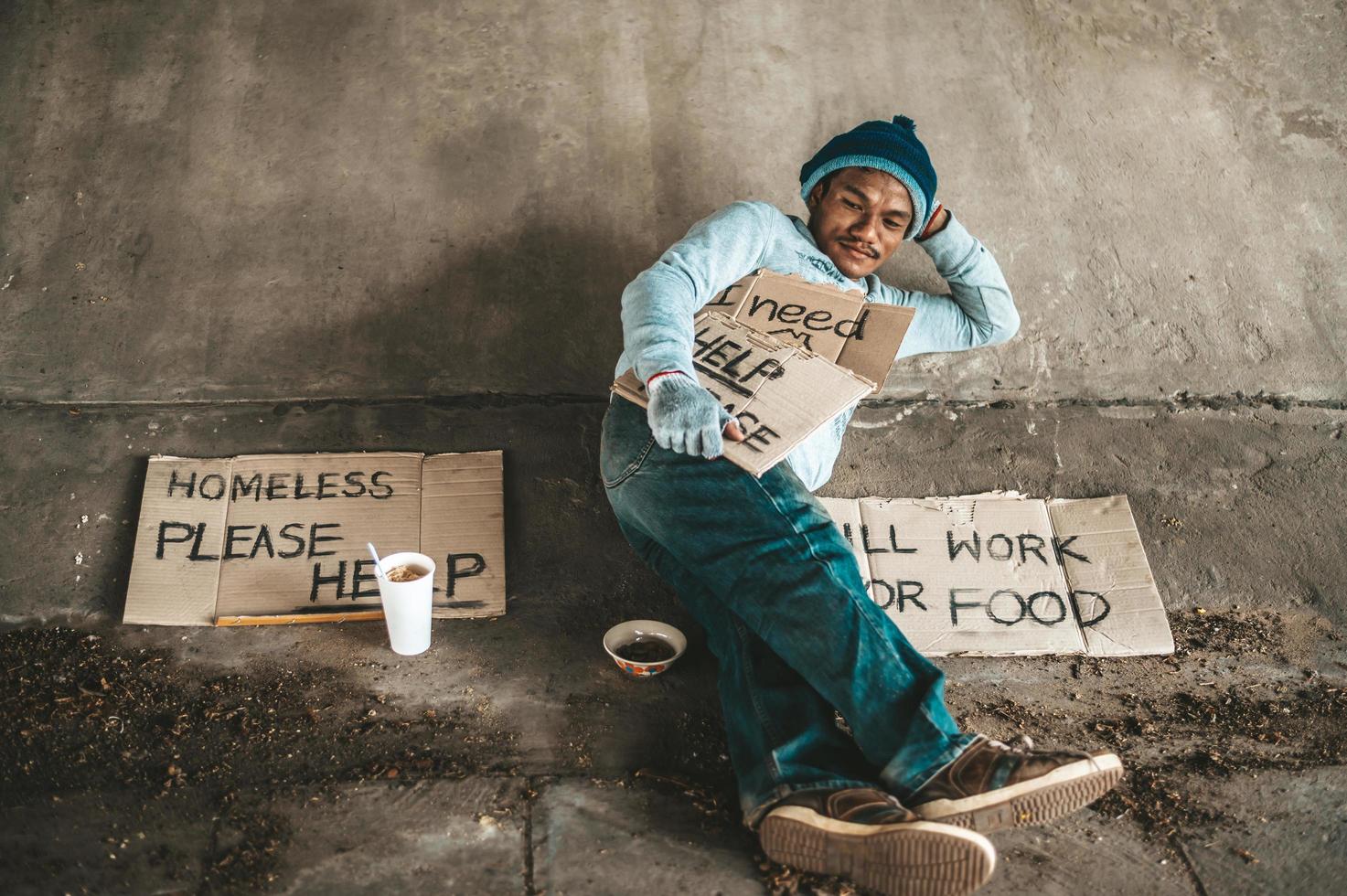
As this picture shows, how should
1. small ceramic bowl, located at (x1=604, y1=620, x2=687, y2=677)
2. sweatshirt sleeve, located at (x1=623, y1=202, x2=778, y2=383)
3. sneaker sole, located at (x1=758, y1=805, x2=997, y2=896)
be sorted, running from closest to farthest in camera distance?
sneaker sole, located at (x1=758, y1=805, x2=997, y2=896), sweatshirt sleeve, located at (x1=623, y1=202, x2=778, y2=383), small ceramic bowl, located at (x1=604, y1=620, x2=687, y2=677)

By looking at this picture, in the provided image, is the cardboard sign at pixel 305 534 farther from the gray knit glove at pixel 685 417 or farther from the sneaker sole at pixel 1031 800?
the sneaker sole at pixel 1031 800

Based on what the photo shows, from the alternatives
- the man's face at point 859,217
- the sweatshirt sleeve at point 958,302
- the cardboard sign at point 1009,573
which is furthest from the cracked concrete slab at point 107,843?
the sweatshirt sleeve at point 958,302

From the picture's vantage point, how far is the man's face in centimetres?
216

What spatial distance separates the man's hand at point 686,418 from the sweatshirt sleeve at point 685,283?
0.04 m

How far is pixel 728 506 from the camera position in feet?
5.72

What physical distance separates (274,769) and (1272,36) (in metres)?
3.30

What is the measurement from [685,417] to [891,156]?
864 mm

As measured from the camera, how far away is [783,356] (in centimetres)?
193

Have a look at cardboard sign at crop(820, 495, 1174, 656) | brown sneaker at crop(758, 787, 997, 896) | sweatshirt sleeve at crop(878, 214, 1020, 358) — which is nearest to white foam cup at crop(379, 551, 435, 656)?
brown sneaker at crop(758, 787, 997, 896)

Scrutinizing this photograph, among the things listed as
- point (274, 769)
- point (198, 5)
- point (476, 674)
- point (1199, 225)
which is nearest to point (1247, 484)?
point (1199, 225)

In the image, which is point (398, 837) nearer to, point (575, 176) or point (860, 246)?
point (860, 246)

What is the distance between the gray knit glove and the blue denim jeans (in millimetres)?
49

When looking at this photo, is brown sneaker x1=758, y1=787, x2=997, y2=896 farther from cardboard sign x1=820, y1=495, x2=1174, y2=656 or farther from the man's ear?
the man's ear

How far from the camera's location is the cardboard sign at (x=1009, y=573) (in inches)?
85.6
